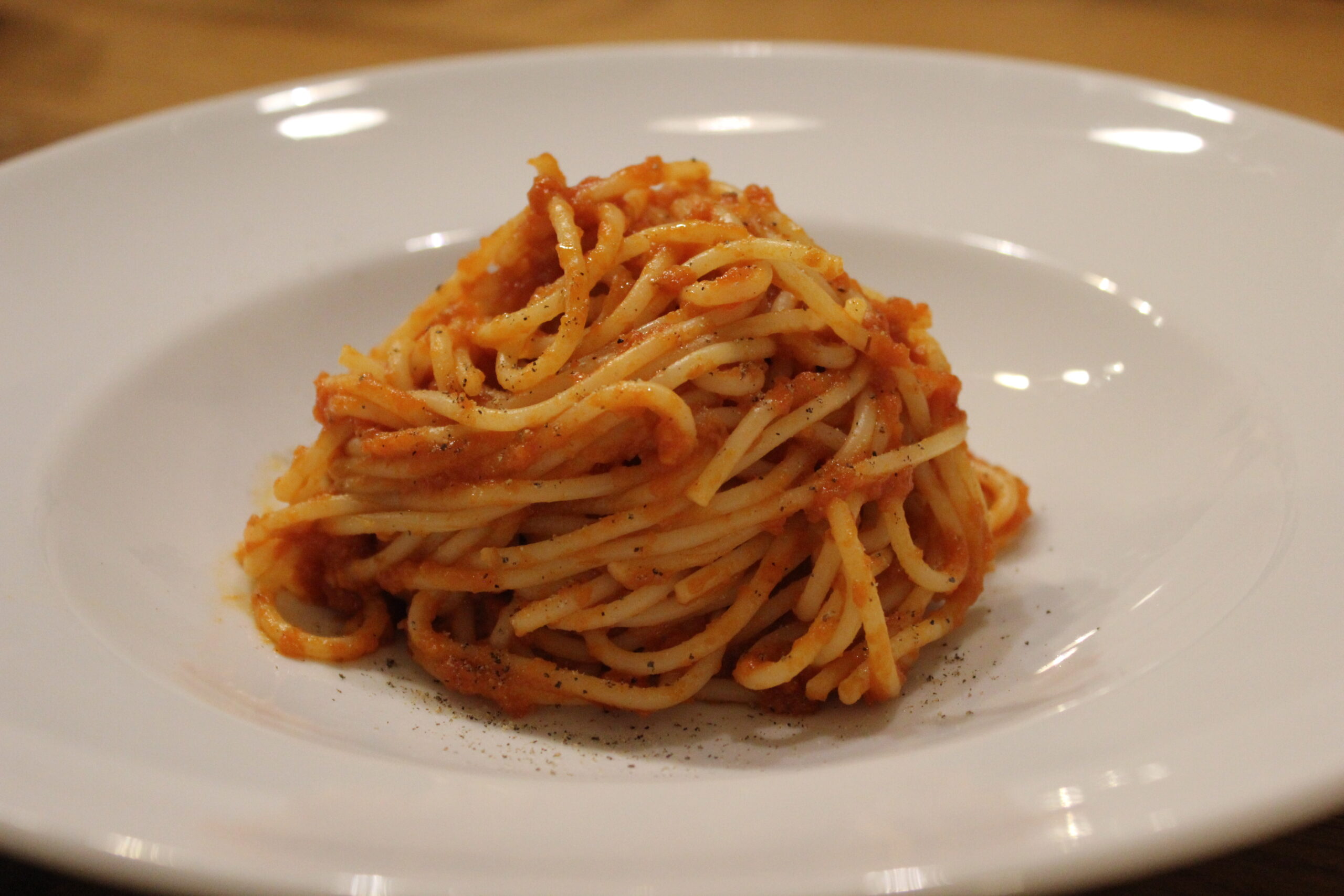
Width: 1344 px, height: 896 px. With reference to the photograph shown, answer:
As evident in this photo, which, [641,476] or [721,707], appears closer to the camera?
[641,476]

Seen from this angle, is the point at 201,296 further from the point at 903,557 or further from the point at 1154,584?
the point at 1154,584

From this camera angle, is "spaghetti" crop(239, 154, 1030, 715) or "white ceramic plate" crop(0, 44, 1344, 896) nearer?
"white ceramic plate" crop(0, 44, 1344, 896)

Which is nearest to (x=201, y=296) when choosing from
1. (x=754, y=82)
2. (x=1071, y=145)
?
(x=754, y=82)

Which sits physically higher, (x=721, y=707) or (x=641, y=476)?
(x=641, y=476)

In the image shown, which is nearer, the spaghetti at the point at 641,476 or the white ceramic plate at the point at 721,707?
the white ceramic plate at the point at 721,707
